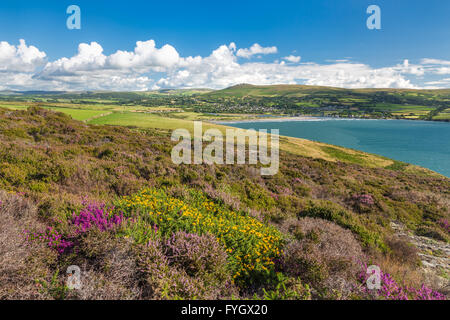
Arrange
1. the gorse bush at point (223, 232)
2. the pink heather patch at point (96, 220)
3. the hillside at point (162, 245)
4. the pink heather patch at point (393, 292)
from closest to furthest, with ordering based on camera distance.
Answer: the hillside at point (162, 245) → the pink heather patch at point (393, 292) → the pink heather patch at point (96, 220) → the gorse bush at point (223, 232)

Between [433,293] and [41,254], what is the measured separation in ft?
25.2

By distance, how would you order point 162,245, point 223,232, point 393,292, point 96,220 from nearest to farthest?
point 393,292, point 162,245, point 96,220, point 223,232

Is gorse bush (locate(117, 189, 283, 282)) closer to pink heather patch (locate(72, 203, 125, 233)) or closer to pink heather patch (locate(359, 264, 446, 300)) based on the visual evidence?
pink heather patch (locate(72, 203, 125, 233))

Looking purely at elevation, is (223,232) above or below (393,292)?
above

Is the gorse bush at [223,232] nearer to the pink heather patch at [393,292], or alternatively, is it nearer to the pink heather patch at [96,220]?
the pink heather patch at [96,220]

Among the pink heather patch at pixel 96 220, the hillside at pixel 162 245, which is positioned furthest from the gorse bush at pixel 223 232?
the pink heather patch at pixel 96 220

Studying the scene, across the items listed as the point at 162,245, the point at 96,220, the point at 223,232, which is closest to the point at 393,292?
the point at 223,232

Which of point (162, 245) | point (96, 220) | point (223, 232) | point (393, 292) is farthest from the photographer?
point (223, 232)

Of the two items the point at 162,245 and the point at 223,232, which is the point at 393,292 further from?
the point at 162,245

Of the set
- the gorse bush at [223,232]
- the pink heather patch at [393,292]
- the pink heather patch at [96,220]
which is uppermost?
the pink heather patch at [96,220]

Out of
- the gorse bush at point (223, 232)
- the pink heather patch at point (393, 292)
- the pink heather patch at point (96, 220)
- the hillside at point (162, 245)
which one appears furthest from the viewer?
the gorse bush at point (223, 232)

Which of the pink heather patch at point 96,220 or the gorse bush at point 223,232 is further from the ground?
the pink heather patch at point 96,220

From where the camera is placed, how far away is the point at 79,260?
3.92 metres
